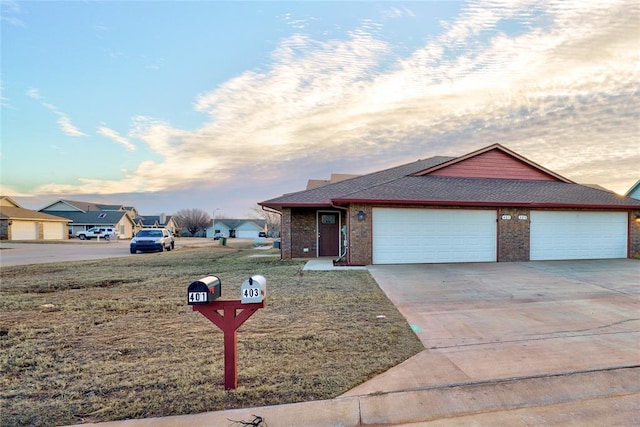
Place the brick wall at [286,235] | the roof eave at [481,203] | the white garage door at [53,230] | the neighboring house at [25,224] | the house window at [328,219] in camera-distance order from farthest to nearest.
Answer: the white garage door at [53,230]
the neighboring house at [25,224]
the house window at [328,219]
the brick wall at [286,235]
the roof eave at [481,203]

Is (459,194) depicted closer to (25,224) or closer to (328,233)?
(328,233)

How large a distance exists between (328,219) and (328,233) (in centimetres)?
70

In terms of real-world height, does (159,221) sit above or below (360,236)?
below

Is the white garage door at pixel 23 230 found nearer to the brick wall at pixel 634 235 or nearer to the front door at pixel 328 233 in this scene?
the front door at pixel 328 233

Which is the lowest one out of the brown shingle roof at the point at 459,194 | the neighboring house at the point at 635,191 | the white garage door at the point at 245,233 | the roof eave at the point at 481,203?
the white garage door at the point at 245,233

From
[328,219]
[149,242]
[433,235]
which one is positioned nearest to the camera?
[433,235]

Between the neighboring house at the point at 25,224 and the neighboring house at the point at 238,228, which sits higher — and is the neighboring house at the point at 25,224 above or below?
above

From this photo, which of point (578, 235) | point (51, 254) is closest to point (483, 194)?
point (578, 235)

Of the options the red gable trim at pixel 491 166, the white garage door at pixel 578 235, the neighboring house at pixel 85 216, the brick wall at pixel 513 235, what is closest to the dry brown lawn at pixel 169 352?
the brick wall at pixel 513 235

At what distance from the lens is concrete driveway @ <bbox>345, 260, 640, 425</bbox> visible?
3207 millimetres

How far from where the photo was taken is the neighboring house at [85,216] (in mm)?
53438

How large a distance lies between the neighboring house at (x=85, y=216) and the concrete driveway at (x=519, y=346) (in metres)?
57.7

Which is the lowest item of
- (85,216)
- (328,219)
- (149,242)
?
(149,242)

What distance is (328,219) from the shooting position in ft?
52.7
